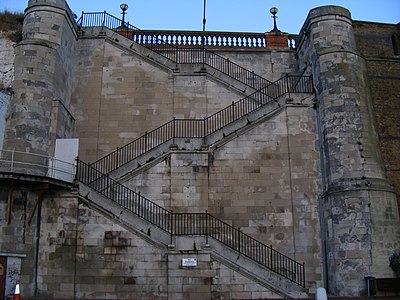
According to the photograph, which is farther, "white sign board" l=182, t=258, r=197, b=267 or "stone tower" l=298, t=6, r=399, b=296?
"stone tower" l=298, t=6, r=399, b=296

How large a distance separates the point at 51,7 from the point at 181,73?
21.5 feet

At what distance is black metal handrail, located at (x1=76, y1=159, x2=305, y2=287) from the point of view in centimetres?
1805

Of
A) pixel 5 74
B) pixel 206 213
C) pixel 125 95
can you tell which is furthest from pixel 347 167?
pixel 5 74

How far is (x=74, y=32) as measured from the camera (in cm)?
2227

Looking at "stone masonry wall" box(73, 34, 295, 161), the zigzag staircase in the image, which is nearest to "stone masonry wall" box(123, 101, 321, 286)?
the zigzag staircase

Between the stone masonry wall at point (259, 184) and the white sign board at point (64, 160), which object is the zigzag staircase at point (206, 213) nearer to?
the stone masonry wall at point (259, 184)

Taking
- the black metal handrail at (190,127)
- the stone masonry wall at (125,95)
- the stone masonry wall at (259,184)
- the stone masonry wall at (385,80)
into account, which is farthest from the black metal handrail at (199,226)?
the stone masonry wall at (385,80)

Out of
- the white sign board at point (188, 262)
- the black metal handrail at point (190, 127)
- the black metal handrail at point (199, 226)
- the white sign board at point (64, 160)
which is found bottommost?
the white sign board at point (188, 262)

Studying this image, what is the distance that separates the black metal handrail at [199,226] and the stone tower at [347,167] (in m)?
1.74

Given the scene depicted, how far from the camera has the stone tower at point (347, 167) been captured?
55.6 ft

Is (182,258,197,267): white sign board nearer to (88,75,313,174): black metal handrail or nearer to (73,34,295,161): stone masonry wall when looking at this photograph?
(88,75,313,174): black metal handrail

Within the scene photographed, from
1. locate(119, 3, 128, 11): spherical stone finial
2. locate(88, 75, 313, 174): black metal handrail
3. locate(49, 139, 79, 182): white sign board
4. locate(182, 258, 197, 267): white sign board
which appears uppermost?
locate(119, 3, 128, 11): spherical stone finial

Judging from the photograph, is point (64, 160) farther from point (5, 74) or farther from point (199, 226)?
point (199, 226)

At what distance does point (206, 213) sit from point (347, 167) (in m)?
5.93
